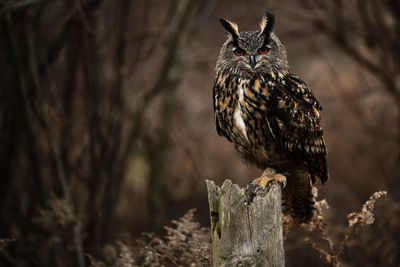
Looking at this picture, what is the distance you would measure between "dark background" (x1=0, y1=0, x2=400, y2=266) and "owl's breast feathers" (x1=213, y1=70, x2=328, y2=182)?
0.46 metres

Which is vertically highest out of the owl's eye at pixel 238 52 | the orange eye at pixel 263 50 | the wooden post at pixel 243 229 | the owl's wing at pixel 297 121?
the owl's eye at pixel 238 52

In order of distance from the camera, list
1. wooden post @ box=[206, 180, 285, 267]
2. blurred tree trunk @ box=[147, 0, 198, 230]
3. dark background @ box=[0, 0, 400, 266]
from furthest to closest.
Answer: blurred tree trunk @ box=[147, 0, 198, 230], dark background @ box=[0, 0, 400, 266], wooden post @ box=[206, 180, 285, 267]

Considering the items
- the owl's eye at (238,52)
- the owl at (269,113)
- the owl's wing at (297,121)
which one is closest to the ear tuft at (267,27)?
the owl at (269,113)

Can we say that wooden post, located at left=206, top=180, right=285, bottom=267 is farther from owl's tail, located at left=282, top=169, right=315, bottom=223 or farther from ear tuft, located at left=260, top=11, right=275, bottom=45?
ear tuft, located at left=260, top=11, right=275, bottom=45

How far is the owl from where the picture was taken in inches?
115

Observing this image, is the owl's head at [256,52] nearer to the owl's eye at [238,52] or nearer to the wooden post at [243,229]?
the owl's eye at [238,52]

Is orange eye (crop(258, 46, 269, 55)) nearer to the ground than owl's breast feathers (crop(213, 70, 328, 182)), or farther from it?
farther from it

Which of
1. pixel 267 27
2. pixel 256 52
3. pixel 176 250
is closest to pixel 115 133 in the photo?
pixel 176 250

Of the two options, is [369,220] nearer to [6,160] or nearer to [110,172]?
[110,172]

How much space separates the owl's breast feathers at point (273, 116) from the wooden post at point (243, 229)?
0.69 m

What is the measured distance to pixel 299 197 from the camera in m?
3.26

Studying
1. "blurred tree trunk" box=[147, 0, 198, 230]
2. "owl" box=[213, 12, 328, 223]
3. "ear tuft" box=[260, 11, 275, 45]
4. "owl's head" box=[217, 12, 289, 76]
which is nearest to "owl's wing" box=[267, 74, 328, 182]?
"owl" box=[213, 12, 328, 223]

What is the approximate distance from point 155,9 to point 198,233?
365 cm

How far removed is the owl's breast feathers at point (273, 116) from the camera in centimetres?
290
